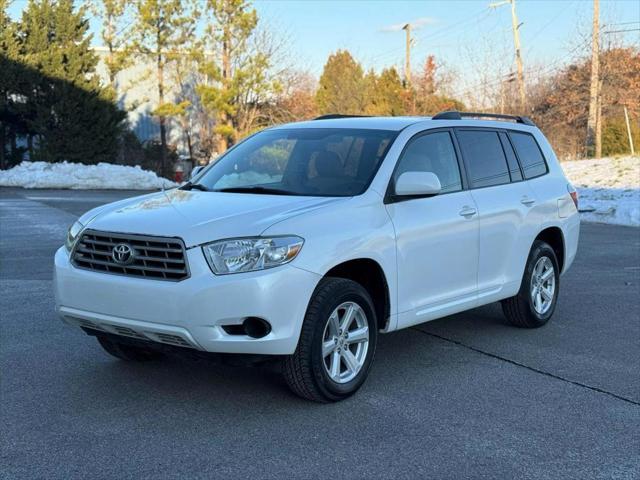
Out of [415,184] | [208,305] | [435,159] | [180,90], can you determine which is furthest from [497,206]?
[180,90]

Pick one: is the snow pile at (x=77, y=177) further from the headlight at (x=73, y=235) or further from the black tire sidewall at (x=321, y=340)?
the black tire sidewall at (x=321, y=340)

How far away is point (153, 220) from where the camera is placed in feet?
15.4

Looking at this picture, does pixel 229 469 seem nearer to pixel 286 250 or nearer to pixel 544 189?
pixel 286 250

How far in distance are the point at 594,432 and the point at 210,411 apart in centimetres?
226

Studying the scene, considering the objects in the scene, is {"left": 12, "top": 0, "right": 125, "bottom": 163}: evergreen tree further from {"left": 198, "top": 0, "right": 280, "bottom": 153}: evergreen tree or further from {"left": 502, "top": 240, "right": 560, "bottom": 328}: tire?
{"left": 502, "top": 240, "right": 560, "bottom": 328}: tire

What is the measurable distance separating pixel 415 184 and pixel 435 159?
79 cm

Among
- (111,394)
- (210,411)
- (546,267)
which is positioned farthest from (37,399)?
(546,267)

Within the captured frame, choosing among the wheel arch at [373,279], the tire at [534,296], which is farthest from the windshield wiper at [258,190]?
the tire at [534,296]

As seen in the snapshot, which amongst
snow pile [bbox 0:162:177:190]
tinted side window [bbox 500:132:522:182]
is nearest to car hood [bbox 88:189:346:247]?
tinted side window [bbox 500:132:522:182]

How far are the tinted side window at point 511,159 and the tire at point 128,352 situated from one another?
11.2 feet

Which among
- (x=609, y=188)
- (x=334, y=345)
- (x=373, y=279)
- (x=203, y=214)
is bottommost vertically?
(x=334, y=345)

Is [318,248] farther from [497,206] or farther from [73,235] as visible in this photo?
[497,206]

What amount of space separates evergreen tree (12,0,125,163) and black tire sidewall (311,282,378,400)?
28571 millimetres

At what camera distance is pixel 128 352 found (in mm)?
5605
